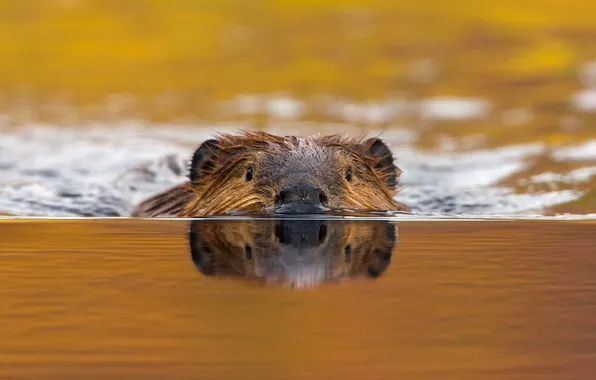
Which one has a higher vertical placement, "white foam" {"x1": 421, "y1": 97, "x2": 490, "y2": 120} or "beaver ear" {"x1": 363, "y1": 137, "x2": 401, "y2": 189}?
"white foam" {"x1": 421, "y1": 97, "x2": 490, "y2": 120}

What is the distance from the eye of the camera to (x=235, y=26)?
18.8 m

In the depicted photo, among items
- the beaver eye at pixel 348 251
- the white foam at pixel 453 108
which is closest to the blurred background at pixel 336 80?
the white foam at pixel 453 108

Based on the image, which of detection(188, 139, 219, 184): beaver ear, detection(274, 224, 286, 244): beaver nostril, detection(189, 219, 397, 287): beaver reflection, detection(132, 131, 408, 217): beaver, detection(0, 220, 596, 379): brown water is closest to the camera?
detection(0, 220, 596, 379): brown water

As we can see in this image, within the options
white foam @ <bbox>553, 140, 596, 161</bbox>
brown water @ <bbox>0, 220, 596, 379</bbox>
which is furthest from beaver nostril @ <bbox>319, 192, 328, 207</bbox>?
white foam @ <bbox>553, 140, 596, 161</bbox>

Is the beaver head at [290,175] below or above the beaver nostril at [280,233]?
above

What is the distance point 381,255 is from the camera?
312 cm

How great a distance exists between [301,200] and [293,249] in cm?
153

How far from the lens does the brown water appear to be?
5.57 ft

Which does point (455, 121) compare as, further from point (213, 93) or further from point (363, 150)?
Answer: point (363, 150)

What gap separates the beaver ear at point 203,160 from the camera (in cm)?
637

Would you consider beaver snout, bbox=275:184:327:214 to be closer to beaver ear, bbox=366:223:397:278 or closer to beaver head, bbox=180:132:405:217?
beaver head, bbox=180:132:405:217

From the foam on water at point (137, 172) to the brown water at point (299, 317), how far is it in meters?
4.26

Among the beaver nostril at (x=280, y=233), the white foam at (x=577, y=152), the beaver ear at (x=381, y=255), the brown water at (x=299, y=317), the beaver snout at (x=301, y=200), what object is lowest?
the brown water at (x=299, y=317)

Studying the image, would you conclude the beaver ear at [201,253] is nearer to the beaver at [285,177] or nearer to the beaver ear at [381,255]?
the beaver ear at [381,255]
